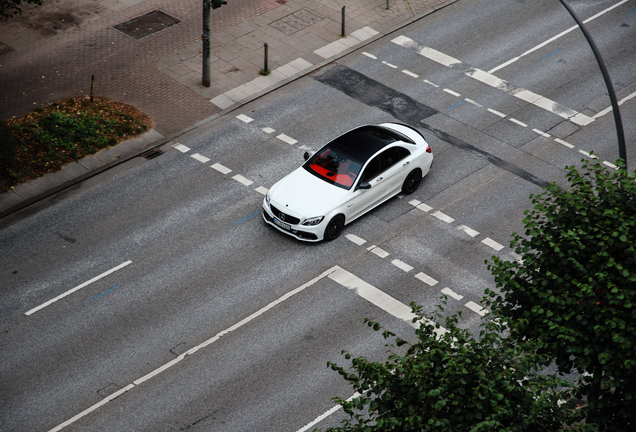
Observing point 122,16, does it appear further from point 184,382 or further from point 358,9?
point 184,382

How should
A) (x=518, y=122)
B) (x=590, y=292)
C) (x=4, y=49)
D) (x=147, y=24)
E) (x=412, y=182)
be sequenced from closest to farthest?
1. (x=590, y=292)
2. (x=412, y=182)
3. (x=518, y=122)
4. (x=4, y=49)
5. (x=147, y=24)

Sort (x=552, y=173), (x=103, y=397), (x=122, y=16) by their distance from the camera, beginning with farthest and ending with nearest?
(x=122, y=16)
(x=552, y=173)
(x=103, y=397)

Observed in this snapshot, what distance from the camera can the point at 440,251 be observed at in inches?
700

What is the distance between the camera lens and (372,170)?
728 inches

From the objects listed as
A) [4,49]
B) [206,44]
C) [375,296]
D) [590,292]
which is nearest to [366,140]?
[375,296]

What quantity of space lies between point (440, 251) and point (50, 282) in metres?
8.76

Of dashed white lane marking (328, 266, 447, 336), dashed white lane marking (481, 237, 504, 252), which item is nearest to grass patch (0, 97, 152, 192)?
dashed white lane marking (328, 266, 447, 336)

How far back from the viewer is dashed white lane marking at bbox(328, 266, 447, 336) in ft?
52.7

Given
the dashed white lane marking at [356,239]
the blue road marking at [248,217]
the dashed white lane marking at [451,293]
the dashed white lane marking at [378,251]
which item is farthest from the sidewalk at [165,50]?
the dashed white lane marking at [451,293]

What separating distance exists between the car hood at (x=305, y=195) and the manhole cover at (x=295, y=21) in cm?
924

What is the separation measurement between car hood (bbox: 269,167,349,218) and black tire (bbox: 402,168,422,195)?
2.02 metres

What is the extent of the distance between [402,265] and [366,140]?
11.3 ft

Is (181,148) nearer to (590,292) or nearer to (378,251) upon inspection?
(378,251)

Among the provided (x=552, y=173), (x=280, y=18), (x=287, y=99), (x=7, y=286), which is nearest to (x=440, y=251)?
(x=552, y=173)
